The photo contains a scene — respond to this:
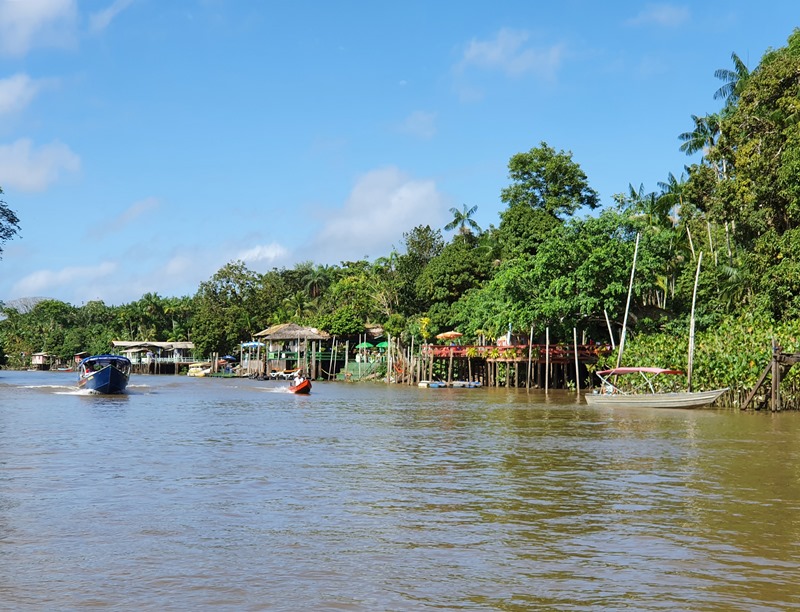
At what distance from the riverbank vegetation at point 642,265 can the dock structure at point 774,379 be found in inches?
24.1

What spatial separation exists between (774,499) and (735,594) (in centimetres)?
568

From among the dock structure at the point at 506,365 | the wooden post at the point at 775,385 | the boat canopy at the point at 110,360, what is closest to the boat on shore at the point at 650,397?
the wooden post at the point at 775,385

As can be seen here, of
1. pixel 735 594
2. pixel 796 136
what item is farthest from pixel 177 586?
pixel 796 136

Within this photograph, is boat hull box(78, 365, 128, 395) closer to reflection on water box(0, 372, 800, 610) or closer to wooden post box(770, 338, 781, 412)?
reflection on water box(0, 372, 800, 610)

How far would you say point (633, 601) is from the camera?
771 centimetres

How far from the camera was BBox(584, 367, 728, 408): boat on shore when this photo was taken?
112 feet

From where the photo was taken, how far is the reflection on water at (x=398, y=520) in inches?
317

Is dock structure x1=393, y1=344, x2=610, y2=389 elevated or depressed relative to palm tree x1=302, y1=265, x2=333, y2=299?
depressed

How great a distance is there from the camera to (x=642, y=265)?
47406mm

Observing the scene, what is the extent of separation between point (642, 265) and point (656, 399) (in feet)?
44.5

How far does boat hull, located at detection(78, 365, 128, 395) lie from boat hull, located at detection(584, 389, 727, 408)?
23.8 metres

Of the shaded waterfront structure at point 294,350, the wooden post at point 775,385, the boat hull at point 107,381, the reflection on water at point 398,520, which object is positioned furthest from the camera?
the shaded waterfront structure at point 294,350

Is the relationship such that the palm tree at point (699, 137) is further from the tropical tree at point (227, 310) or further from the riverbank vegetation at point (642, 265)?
the tropical tree at point (227, 310)

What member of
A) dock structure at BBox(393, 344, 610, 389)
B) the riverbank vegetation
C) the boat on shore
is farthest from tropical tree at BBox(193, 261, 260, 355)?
the boat on shore
